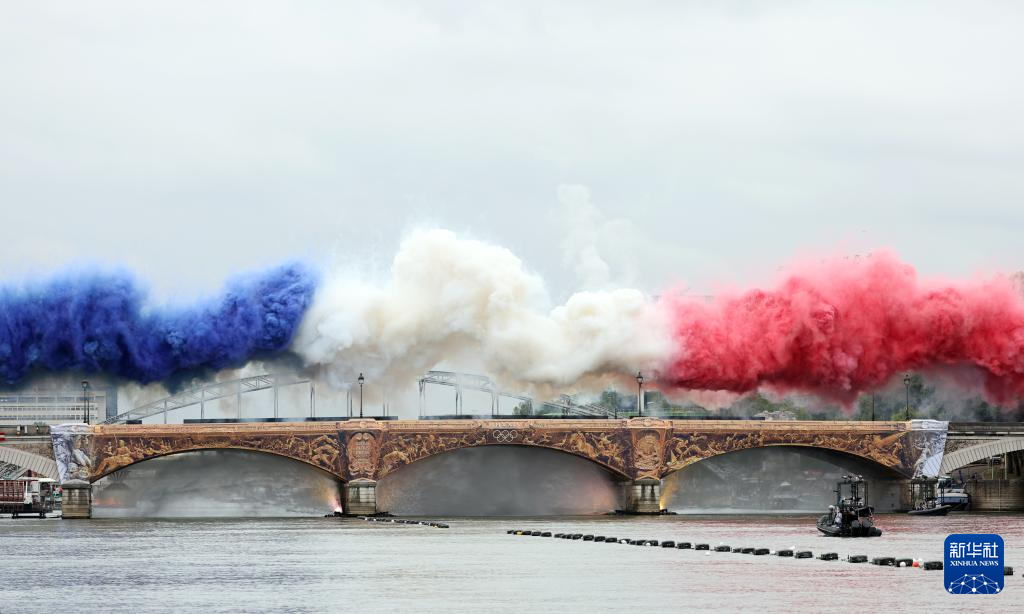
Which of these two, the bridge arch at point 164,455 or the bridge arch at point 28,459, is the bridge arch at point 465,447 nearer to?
the bridge arch at point 164,455

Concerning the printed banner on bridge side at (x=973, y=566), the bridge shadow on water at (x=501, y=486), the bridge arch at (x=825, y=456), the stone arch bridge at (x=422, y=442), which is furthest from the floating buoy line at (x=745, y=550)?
the bridge shadow on water at (x=501, y=486)

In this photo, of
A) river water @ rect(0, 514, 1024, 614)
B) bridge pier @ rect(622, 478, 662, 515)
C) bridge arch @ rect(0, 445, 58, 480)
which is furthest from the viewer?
bridge arch @ rect(0, 445, 58, 480)

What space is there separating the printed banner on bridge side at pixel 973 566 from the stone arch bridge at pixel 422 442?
61.2 m

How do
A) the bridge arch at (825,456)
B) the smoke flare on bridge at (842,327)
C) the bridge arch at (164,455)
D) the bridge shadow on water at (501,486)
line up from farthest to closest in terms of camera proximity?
the bridge shadow on water at (501,486)
the bridge arch at (825,456)
the bridge arch at (164,455)
the smoke flare on bridge at (842,327)

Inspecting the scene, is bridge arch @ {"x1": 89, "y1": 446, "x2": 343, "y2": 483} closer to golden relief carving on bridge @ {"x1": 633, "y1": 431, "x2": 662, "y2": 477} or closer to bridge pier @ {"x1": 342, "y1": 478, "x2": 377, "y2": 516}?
bridge pier @ {"x1": 342, "y1": 478, "x2": 377, "y2": 516}

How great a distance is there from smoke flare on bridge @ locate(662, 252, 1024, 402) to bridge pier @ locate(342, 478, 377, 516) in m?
20.3

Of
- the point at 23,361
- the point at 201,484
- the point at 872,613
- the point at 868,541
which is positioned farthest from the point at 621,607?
the point at 201,484

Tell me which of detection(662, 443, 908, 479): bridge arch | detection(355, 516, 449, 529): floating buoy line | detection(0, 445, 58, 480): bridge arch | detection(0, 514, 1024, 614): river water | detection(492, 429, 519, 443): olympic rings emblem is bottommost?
detection(0, 514, 1024, 614): river water

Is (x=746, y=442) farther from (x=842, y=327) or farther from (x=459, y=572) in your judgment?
(x=459, y=572)

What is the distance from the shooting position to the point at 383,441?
125 meters

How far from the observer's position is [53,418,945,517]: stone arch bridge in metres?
123

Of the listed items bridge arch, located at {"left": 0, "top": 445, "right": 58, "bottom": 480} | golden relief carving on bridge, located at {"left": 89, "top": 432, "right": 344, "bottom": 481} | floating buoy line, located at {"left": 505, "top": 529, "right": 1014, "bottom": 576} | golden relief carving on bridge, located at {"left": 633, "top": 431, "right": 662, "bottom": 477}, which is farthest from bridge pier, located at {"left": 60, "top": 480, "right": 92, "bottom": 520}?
golden relief carving on bridge, located at {"left": 633, "top": 431, "right": 662, "bottom": 477}

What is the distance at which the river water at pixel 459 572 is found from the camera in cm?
6194

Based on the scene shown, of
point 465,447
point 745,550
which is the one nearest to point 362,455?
point 465,447
